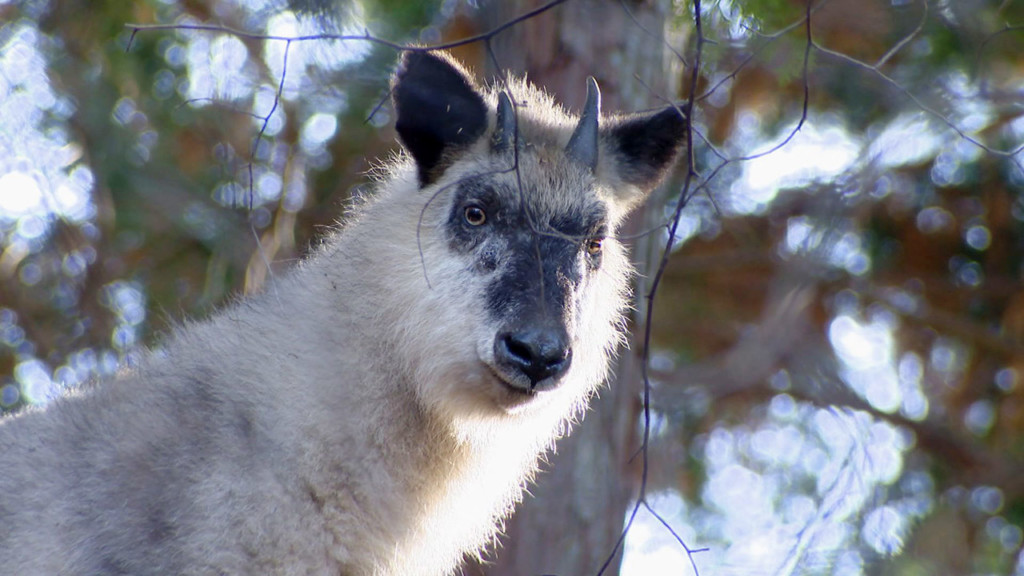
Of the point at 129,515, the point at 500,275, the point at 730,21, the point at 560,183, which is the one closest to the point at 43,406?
the point at 129,515

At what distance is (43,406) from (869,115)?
5405 millimetres

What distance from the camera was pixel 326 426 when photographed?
376 cm

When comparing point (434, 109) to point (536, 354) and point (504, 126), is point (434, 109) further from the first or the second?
point (536, 354)

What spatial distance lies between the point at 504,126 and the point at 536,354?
3.39ft

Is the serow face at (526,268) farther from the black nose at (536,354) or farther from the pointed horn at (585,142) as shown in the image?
the pointed horn at (585,142)

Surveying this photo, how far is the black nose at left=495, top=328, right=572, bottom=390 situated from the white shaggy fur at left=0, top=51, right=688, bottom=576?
84mm

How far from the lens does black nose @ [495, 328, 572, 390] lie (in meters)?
3.75

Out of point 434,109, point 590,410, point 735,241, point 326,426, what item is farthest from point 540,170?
point 735,241

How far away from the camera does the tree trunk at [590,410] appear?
5.68 meters

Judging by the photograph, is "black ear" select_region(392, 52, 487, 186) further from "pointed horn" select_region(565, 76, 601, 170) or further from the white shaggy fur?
"pointed horn" select_region(565, 76, 601, 170)

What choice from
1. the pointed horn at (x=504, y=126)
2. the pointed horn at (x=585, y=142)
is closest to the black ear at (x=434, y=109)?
the pointed horn at (x=504, y=126)

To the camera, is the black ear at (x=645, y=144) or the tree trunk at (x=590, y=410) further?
the tree trunk at (x=590, y=410)

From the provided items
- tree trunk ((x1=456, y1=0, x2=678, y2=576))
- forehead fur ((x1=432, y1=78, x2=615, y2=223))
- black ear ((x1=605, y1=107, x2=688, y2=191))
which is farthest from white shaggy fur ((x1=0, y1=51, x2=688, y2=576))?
tree trunk ((x1=456, y1=0, x2=678, y2=576))

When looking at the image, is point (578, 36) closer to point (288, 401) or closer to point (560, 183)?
point (560, 183)
